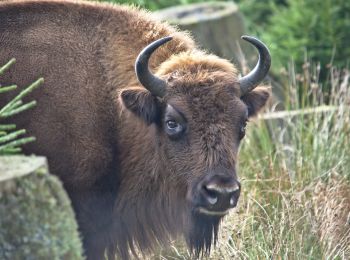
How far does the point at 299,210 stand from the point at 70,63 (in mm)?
2056

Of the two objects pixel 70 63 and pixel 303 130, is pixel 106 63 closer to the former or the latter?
pixel 70 63

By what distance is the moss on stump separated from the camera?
3.54m

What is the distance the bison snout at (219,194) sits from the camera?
5.11 m

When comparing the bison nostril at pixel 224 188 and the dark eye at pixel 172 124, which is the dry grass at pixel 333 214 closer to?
the bison nostril at pixel 224 188

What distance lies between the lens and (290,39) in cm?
1252

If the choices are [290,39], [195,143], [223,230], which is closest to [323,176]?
[223,230]

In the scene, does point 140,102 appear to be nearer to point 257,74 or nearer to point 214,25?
point 257,74

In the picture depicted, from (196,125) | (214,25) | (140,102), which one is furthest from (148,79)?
(214,25)

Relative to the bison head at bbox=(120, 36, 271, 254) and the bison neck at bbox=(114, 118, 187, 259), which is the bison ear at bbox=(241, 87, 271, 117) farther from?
the bison neck at bbox=(114, 118, 187, 259)

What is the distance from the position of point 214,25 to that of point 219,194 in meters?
5.95

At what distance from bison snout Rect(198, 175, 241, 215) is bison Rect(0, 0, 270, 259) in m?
0.04

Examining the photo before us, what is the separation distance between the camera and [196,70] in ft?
18.5

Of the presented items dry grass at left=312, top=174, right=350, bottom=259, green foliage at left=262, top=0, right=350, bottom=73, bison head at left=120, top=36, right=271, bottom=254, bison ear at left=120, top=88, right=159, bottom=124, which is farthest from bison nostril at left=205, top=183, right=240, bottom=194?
green foliage at left=262, top=0, right=350, bottom=73

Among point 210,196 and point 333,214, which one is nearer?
point 210,196
